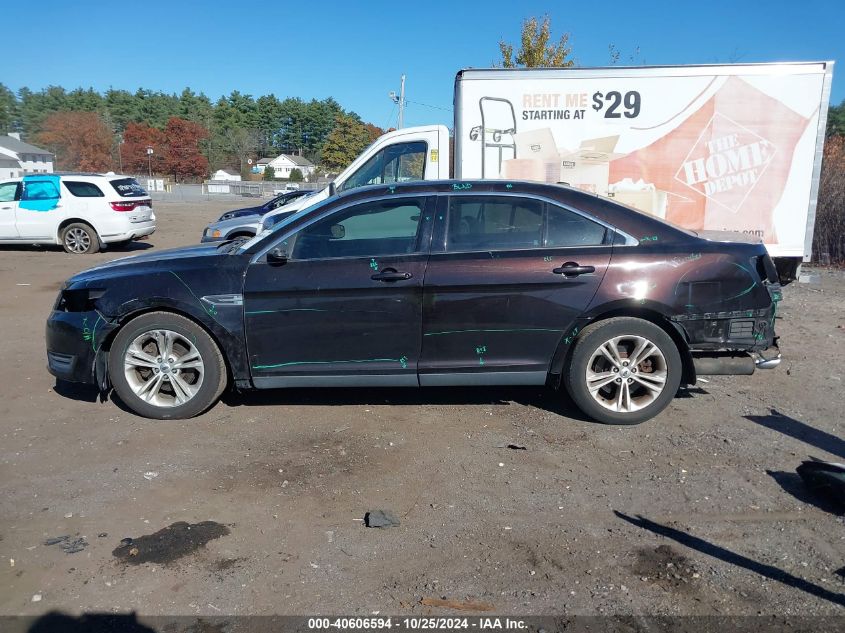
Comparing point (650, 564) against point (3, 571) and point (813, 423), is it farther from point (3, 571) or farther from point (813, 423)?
point (3, 571)

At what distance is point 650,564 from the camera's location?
312 cm

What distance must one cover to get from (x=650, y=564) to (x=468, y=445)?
163cm

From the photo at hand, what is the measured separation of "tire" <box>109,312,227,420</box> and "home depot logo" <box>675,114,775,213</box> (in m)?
6.89

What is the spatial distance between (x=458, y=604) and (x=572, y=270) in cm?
255

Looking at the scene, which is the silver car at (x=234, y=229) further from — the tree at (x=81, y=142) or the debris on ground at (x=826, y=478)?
the tree at (x=81, y=142)

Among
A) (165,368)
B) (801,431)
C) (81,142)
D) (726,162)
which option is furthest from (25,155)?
(801,431)

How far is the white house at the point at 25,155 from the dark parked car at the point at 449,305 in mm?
82723

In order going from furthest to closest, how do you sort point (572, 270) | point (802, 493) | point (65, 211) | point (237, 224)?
point (65, 211) < point (237, 224) < point (572, 270) < point (802, 493)

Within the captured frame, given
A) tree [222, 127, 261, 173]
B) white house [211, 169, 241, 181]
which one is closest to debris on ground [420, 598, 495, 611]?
white house [211, 169, 241, 181]

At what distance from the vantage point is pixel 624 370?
15.6ft

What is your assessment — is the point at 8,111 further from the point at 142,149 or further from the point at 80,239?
the point at 80,239

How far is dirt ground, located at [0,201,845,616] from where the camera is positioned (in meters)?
2.93

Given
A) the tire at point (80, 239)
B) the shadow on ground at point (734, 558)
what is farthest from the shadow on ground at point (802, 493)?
the tire at point (80, 239)

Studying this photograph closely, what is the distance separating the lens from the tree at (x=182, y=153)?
88.6m
